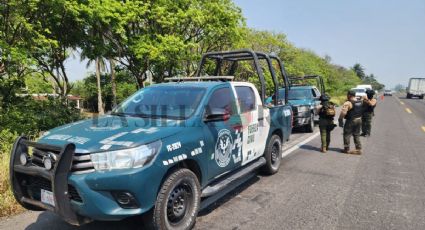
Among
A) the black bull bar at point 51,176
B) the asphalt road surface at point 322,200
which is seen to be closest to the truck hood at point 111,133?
the black bull bar at point 51,176

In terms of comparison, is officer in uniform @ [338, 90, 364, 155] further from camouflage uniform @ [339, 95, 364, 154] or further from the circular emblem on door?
the circular emblem on door

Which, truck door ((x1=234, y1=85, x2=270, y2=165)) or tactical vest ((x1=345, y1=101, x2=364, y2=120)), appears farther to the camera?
tactical vest ((x1=345, y1=101, x2=364, y2=120))

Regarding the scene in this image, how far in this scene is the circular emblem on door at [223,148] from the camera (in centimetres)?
467

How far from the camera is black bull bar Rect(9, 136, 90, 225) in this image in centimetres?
326

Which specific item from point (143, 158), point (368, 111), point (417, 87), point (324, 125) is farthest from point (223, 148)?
point (417, 87)

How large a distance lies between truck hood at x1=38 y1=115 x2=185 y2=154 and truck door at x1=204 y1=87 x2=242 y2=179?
0.55m

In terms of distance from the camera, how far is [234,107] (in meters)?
5.36

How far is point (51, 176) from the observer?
3.33 meters

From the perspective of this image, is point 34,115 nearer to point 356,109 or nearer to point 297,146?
point 297,146

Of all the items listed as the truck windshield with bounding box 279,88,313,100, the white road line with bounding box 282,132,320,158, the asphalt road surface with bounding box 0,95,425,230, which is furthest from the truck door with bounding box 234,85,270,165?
the truck windshield with bounding box 279,88,313,100

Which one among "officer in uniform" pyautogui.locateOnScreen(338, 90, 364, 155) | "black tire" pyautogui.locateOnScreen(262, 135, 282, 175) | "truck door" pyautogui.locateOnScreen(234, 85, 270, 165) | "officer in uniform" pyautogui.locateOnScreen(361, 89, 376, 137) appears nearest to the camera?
"truck door" pyautogui.locateOnScreen(234, 85, 270, 165)

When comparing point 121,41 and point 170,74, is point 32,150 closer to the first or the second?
point 121,41

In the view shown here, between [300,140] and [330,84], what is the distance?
4089cm

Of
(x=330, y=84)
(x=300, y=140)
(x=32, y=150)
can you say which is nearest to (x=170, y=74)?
(x=300, y=140)
